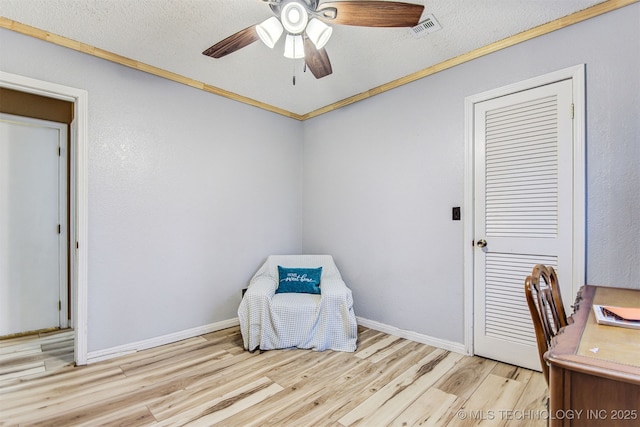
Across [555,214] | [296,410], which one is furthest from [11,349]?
[555,214]

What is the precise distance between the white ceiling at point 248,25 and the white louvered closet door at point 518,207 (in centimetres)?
54

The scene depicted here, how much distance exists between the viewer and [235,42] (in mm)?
1817

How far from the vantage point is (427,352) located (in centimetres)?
258

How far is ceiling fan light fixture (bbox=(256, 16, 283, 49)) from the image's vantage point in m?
1.67

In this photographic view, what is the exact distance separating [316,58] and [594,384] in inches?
78.5

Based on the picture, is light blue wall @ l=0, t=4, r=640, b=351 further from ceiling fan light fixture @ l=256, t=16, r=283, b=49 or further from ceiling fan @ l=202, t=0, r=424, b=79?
ceiling fan light fixture @ l=256, t=16, r=283, b=49

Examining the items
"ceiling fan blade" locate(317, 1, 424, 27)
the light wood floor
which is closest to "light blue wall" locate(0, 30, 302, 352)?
the light wood floor

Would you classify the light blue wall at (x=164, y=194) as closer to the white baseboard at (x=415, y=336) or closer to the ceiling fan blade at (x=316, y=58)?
the white baseboard at (x=415, y=336)

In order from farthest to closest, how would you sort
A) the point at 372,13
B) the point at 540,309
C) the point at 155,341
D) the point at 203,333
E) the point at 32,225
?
the point at 32,225 → the point at 203,333 → the point at 155,341 → the point at 372,13 → the point at 540,309

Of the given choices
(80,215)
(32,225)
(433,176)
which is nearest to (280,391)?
(80,215)

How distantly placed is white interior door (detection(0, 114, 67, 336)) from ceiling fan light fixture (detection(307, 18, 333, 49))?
3.07 meters

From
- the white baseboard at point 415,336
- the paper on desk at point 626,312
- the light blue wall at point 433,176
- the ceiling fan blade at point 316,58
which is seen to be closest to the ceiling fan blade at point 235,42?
the ceiling fan blade at point 316,58

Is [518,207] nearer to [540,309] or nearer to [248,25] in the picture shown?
[540,309]

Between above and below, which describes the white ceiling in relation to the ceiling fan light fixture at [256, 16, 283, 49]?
above
